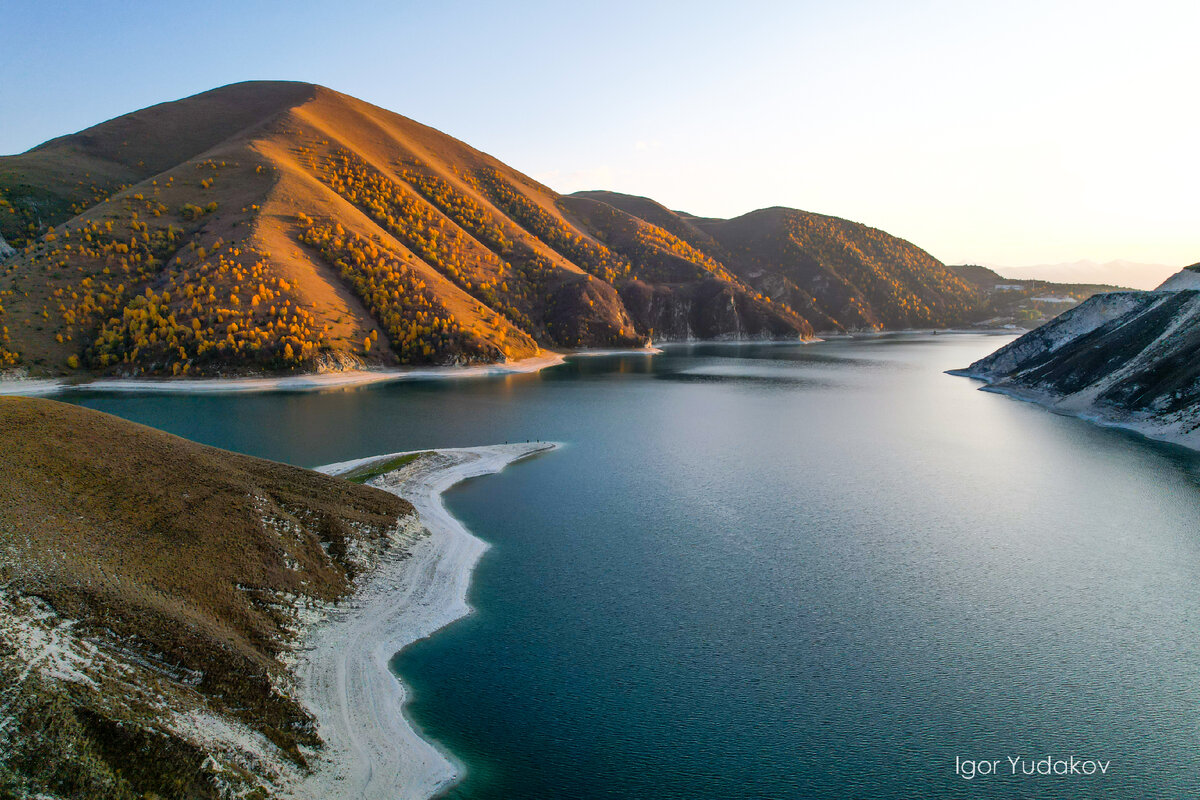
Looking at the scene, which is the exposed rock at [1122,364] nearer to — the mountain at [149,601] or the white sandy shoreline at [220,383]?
the mountain at [149,601]

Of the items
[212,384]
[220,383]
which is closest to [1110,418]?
[220,383]

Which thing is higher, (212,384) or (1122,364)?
(1122,364)

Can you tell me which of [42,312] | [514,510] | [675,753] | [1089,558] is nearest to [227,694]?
[675,753]

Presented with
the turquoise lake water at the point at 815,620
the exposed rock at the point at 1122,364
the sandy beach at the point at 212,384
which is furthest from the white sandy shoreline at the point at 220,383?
the exposed rock at the point at 1122,364

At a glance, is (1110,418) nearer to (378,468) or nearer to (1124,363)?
(1124,363)

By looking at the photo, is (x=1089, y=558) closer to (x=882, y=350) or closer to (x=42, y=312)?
(x=42, y=312)

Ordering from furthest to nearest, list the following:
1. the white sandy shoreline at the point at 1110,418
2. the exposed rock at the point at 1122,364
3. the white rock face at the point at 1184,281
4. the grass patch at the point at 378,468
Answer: the white rock face at the point at 1184,281 < the exposed rock at the point at 1122,364 < the white sandy shoreline at the point at 1110,418 < the grass patch at the point at 378,468
